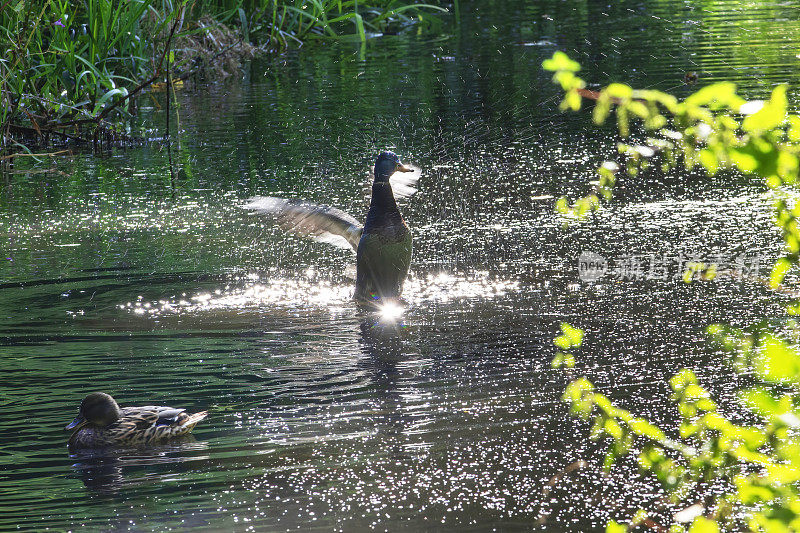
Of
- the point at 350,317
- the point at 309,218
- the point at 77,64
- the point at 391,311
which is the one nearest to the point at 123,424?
the point at 350,317

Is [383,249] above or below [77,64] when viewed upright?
below

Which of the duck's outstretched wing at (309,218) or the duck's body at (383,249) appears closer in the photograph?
the duck's body at (383,249)

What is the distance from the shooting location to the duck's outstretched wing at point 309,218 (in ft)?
21.8

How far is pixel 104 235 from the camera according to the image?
8570 mm

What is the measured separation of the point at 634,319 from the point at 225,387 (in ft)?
7.36

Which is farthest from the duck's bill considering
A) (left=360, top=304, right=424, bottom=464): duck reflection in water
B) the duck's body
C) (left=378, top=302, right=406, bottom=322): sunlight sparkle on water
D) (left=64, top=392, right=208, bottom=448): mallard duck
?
the duck's body

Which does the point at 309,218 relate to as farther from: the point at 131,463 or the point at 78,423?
the point at 131,463

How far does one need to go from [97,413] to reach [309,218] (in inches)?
91.5

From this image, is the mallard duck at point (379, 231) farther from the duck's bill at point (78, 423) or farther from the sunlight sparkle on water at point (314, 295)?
the duck's bill at point (78, 423)

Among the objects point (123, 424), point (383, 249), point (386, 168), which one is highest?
point (386, 168)

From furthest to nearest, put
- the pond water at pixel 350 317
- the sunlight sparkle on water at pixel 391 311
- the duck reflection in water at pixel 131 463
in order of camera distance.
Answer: the sunlight sparkle on water at pixel 391 311 < the duck reflection in water at pixel 131 463 < the pond water at pixel 350 317

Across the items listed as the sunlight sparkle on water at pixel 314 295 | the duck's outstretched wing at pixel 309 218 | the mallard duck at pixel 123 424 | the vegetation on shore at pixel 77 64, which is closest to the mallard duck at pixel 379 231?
the duck's outstretched wing at pixel 309 218

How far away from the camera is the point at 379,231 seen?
655cm

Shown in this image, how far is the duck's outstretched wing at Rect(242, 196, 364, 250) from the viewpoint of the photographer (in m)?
6.64
